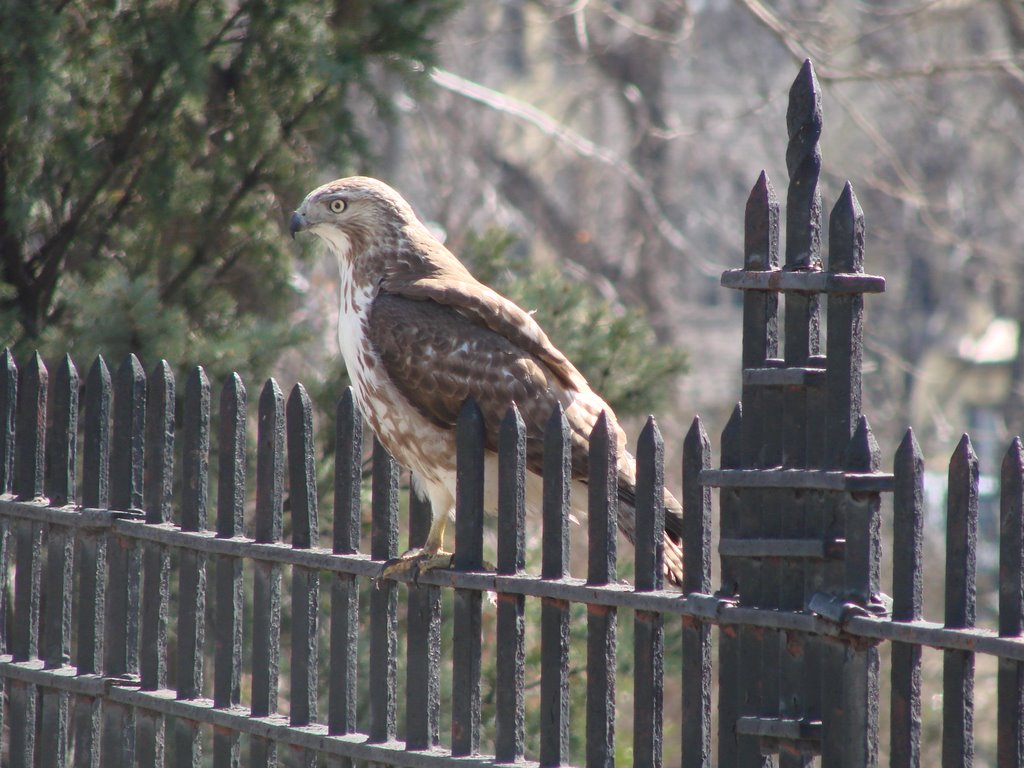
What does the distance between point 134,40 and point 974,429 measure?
25.2 meters

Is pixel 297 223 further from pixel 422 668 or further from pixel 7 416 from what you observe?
pixel 422 668

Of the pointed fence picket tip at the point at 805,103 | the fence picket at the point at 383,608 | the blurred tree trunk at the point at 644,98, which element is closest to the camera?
the pointed fence picket tip at the point at 805,103

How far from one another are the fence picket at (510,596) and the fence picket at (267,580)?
669 mm

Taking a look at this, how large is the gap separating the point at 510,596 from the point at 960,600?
38.7 inches

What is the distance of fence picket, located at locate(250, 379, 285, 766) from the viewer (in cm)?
324

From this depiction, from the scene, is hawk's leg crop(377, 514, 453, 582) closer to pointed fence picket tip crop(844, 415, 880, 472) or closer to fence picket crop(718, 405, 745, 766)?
fence picket crop(718, 405, 745, 766)

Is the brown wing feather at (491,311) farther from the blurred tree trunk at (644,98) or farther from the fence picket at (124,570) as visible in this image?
the blurred tree trunk at (644,98)

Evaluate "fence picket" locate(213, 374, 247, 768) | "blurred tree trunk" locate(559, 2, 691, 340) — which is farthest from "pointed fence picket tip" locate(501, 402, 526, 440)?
"blurred tree trunk" locate(559, 2, 691, 340)

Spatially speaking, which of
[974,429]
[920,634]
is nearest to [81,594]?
[920,634]

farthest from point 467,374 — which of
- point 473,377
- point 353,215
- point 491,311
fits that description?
point 353,215

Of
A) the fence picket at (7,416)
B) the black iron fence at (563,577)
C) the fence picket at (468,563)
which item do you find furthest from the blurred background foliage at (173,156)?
the fence picket at (468,563)

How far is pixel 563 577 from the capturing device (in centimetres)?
277

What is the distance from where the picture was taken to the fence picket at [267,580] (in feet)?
10.6

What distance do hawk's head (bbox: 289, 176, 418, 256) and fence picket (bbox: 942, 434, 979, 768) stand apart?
2.15 metres
